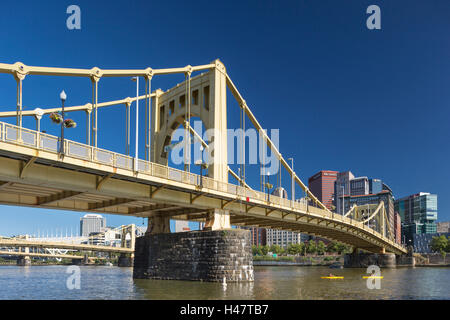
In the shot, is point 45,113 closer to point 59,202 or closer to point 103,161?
point 59,202

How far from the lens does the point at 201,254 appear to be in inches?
1713

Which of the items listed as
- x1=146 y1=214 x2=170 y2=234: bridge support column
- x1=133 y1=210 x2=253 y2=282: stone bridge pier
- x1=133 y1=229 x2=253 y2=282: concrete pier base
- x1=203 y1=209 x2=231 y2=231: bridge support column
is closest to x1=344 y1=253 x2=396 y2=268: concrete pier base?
x1=203 y1=209 x2=231 y2=231: bridge support column

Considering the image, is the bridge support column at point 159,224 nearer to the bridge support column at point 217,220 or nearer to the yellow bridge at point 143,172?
the yellow bridge at point 143,172

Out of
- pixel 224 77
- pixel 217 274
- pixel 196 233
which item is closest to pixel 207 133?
pixel 224 77

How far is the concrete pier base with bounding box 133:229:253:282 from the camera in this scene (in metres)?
42.1

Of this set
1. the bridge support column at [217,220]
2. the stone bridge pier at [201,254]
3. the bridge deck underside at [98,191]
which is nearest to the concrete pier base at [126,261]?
the bridge deck underside at [98,191]

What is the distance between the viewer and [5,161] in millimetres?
28312

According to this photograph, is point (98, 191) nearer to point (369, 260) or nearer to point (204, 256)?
point (204, 256)

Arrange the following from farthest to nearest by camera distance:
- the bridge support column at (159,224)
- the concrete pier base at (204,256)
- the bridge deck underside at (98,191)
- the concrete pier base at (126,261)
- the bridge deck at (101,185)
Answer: the concrete pier base at (126,261) → the bridge support column at (159,224) → the concrete pier base at (204,256) → the bridge deck underside at (98,191) → the bridge deck at (101,185)

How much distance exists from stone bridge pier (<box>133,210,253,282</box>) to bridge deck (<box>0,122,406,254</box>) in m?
2.84

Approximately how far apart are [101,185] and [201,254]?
43.3ft

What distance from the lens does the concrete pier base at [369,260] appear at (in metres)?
112

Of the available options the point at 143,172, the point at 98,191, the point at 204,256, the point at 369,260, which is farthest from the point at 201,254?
the point at 369,260
